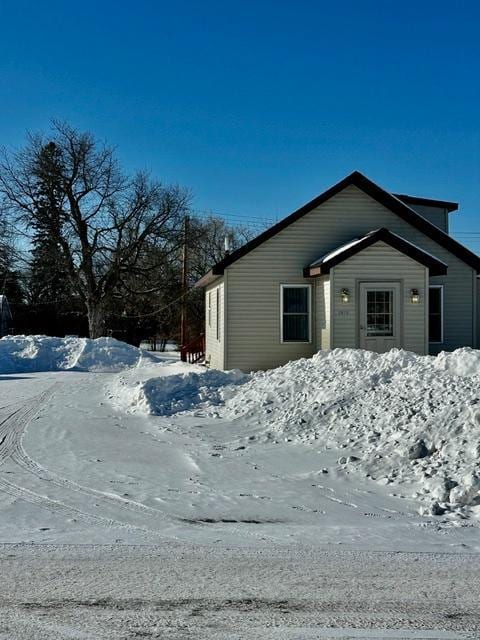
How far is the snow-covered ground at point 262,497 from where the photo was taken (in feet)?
14.3

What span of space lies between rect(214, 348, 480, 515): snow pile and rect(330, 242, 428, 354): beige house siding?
2606mm

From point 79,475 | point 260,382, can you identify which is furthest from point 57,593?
point 260,382

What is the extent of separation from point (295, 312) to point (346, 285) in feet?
6.73

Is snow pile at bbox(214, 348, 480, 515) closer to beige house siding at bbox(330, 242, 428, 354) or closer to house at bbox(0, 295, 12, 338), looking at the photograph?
beige house siding at bbox(330, 242, 428, 354)

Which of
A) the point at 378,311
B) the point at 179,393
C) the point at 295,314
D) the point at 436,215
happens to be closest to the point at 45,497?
the point at 179,393

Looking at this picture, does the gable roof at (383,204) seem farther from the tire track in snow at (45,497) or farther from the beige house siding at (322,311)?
the tire track in snow at (45,497)

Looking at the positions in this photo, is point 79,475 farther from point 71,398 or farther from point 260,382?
point 71,398

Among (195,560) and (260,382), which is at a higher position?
(260,382)

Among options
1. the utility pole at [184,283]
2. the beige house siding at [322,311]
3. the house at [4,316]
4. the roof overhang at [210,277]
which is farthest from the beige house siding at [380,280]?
the house at [4,316]

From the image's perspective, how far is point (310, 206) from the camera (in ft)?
61.7

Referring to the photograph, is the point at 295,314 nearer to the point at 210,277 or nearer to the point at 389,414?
the point at 210,277

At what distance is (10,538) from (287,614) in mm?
2842

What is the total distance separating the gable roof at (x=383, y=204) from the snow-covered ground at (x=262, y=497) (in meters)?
5.26

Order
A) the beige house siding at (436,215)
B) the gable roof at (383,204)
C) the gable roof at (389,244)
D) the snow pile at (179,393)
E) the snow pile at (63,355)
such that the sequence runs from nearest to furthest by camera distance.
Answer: the snow pile at (179,393) < the gable roof at (389,244) < the gable roof at (383,204) < the beige house siding at (436,215) < the snow pile at (63,355)
